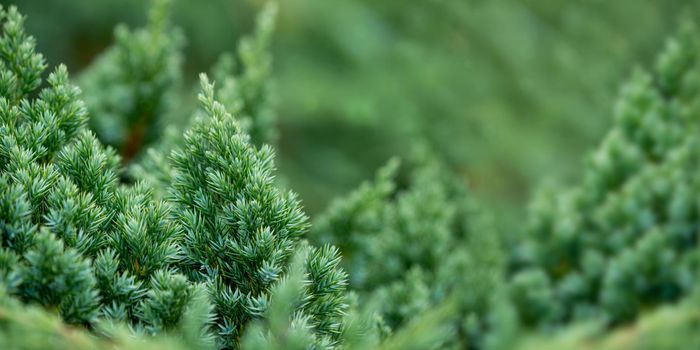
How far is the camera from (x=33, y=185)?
90cm

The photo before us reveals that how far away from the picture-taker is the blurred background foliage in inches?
139

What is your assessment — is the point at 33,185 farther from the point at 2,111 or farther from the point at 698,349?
the point at 698,349

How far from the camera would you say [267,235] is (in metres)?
0.93

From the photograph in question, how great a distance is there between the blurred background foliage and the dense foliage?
1.38 m

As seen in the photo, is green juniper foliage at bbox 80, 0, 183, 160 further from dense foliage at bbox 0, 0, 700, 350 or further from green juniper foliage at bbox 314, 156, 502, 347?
green juniper foliage at bbox 314, 156, 502, 347

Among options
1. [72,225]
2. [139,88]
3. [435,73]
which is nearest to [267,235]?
[72,225]

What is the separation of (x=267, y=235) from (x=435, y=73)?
9.39 feet

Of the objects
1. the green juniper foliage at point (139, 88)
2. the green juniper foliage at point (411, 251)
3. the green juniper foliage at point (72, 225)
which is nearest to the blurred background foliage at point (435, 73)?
the green juniper foliage at point (411, 251)

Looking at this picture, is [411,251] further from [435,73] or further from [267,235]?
[435,73]

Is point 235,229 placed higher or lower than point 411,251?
lower

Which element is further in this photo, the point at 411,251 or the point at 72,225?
the point at 411,251

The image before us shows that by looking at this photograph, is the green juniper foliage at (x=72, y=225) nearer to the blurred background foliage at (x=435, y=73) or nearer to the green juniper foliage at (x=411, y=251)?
the green juniper foliage at (x=411, y=251)

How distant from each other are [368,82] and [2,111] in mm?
2780

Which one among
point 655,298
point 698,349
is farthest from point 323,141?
point 698,349
